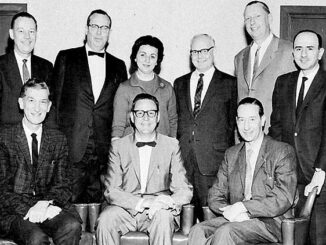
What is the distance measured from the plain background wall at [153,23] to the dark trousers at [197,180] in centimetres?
198

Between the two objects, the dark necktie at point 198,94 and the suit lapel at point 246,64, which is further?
the suit lapel at point 246,64

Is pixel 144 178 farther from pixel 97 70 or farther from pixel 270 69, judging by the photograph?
pixel 270 69

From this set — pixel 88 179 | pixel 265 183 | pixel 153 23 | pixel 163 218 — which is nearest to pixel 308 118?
pixel 265 183

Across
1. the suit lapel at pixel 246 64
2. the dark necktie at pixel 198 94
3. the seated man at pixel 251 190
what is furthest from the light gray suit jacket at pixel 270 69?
the seated man at pixel 251 190

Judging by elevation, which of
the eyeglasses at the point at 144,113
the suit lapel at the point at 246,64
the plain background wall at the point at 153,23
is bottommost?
the eyeglasses at the point at 144,113

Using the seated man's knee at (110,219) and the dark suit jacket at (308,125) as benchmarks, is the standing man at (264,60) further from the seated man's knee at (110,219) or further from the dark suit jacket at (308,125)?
the seated man's knee at (110,219)

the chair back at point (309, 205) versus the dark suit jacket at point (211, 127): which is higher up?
the dark suit jacket at point (211, 127)

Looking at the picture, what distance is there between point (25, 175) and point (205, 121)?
5.29 feet

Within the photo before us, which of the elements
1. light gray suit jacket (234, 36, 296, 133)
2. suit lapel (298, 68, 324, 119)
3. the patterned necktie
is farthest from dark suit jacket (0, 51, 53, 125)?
suit lapel (298, 68, 324, 119)

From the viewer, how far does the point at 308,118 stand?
14.1 ft

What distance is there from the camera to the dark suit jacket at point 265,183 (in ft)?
12.9

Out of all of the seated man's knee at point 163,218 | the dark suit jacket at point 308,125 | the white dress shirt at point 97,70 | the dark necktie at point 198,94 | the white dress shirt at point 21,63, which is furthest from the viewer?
the white dress shirt at point 97,70

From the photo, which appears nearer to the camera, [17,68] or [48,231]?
[48,231]

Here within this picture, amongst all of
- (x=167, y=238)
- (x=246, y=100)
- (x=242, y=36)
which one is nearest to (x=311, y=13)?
(x=242, y=36)
